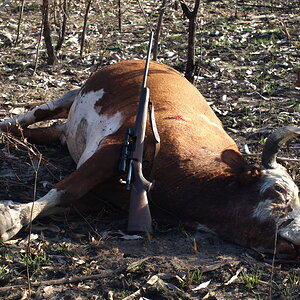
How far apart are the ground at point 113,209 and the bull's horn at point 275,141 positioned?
0.67 metres

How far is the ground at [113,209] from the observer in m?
3.90

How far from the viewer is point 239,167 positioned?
4855 millimetres

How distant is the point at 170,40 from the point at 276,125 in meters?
3.79

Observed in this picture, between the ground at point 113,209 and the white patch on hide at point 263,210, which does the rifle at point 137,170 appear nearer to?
the ground at point 113,209

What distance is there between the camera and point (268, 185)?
4516 mm

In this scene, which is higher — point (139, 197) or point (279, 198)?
point (279, 198)

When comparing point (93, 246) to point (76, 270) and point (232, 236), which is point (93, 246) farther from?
point (232, 236)

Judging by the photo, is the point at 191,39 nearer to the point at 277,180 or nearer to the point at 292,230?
the point at 277,180

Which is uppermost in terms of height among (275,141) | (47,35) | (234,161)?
(47,35)

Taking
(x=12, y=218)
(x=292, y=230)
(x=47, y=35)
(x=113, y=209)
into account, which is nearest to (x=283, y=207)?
(x=292, y=230)

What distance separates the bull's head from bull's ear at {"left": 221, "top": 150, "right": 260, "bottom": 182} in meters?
0.07

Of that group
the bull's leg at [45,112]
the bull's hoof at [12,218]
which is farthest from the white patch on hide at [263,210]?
the bull's leg at [45,112]

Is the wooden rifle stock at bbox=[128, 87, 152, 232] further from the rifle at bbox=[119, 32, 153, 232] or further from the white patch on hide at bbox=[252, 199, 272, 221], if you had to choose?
the white patch on hide at bbox=[252, 199, 272, 221]

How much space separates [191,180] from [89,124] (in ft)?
5.04
